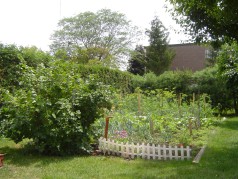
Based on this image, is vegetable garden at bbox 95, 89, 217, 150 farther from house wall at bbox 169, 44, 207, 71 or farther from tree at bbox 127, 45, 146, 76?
house wall at bbox 169, 44, 207, 71

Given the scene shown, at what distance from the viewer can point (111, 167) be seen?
5766 millimetres

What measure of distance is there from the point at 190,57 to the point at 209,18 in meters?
39.5

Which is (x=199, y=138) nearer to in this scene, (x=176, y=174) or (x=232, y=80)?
(x=176, y=174)

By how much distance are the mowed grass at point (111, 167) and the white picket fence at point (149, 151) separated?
0.73ft

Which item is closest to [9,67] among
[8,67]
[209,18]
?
[8,67]

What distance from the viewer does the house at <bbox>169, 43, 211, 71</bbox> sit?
149 ft

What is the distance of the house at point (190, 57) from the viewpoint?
45.3 m

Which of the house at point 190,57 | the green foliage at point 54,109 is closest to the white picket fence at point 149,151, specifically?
the green foliage at point 54,109

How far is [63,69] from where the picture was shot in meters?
7.39

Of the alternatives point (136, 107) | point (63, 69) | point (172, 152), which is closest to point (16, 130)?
point (63, 69)

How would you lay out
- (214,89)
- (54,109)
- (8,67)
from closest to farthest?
(54,109)
(8,67)
(214,89)

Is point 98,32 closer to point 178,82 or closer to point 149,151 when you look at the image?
point 178,82

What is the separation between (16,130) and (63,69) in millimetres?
1828

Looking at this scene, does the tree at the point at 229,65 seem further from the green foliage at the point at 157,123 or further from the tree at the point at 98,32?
the tree at the point at 98,32
